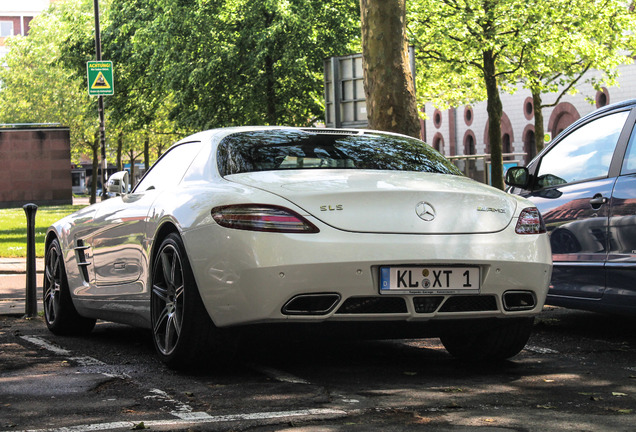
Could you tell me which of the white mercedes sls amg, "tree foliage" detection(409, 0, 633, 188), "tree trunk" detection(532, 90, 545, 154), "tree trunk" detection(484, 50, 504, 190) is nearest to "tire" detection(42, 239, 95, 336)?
the white mercedes sls amg

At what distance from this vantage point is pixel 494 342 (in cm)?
605

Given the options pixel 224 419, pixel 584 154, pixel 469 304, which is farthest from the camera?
pixel 584 154

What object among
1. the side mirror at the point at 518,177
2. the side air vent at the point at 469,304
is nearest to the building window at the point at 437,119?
the side mirror at the point at 518,177

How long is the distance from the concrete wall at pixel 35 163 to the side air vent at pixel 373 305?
1597 inches

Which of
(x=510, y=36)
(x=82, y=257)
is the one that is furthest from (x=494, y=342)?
(x=510, y=36)

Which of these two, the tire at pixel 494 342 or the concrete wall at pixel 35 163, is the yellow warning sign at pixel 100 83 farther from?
the concrete wall at pixel 35 163

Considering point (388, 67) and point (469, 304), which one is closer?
point (469, 304)

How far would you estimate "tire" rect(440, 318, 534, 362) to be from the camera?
5.97m

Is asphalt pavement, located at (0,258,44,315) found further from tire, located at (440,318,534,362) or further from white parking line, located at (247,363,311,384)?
tire, located at (440,318,534,362)

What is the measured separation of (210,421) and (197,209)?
146 cm

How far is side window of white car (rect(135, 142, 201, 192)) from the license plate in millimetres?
1749

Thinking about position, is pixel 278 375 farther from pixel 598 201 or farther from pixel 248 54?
pixel 248 54

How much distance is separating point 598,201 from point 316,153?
2.09m

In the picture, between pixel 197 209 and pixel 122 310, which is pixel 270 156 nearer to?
pixel 197 209
